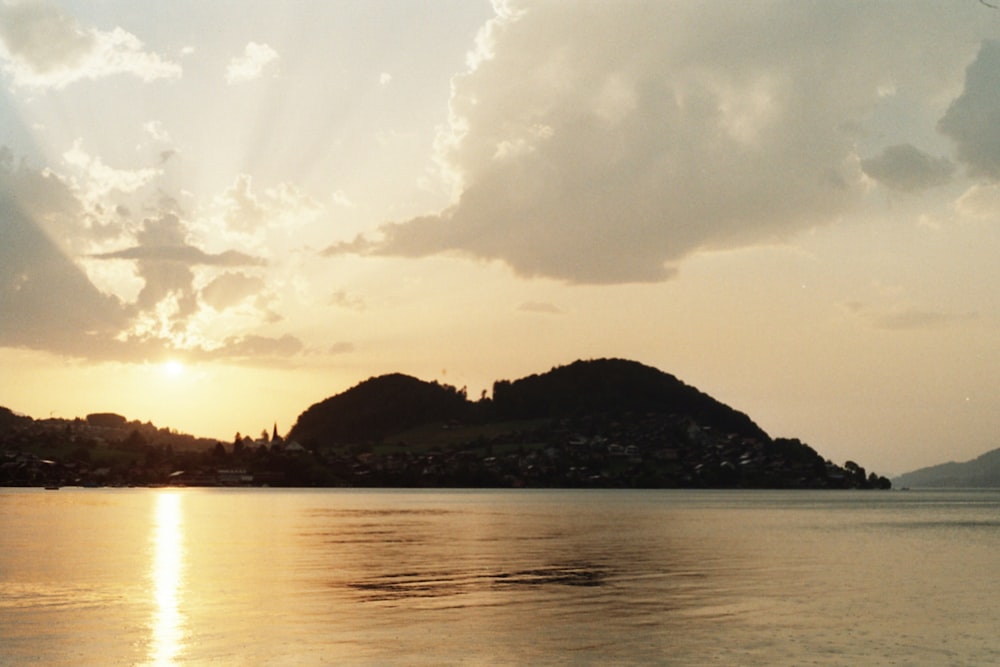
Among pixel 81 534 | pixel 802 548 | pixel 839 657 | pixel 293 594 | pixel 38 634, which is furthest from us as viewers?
pixel 81 534

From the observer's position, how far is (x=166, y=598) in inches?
2292

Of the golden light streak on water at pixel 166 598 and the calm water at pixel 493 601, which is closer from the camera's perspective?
Answer: the golden light streak on water at pixel 166 598

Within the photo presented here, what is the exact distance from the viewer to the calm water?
41438 millimetres

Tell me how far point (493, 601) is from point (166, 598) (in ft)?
63.6

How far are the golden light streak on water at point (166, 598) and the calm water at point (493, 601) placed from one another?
0.18 meters

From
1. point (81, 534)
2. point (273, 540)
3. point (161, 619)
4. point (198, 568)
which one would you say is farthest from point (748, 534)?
point (161, 619)

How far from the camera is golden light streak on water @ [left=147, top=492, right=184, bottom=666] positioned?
135 feet

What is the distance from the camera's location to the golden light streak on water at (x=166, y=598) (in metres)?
41.1

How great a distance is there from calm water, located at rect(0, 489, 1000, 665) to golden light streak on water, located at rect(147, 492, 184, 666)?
18cm

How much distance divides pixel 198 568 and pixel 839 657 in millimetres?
52916

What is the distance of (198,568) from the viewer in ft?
255

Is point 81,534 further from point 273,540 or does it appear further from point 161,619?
point 161,619

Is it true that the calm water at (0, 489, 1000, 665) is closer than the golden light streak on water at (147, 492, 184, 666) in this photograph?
No

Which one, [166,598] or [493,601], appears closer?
[493,601]
